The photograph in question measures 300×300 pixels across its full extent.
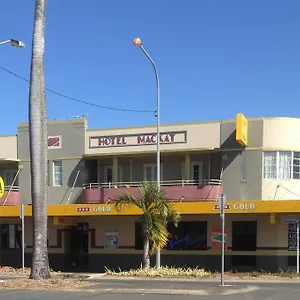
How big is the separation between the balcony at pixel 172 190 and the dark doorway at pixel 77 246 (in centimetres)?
231

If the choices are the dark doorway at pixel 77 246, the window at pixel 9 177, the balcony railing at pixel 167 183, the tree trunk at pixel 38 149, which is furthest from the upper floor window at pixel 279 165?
the window at pixel 9 177

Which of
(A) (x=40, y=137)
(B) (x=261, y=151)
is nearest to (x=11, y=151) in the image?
(A) (x=40, y=137)

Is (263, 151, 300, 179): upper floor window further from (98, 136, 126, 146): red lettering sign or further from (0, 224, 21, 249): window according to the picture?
(0, 224, 21, 249): window

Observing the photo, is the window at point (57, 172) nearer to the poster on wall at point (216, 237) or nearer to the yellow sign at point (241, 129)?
the poster on wall at point (216, 237)

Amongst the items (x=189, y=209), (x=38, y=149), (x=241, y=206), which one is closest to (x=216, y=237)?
(x=189, y=209)

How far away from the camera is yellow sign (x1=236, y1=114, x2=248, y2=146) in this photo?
2381cm

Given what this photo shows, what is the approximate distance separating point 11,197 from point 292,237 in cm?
1516

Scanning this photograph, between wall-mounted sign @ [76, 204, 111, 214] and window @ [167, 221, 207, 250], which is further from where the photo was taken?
window @ [167, 221, 207, 250]

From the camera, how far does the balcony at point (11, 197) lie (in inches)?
1129

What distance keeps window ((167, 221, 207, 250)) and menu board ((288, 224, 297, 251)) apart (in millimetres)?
4068

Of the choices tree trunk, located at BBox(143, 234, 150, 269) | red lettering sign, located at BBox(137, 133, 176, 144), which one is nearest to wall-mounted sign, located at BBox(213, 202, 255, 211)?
tree trunk, located at BBox(143, 234, 150, 269)

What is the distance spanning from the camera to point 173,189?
2628cm

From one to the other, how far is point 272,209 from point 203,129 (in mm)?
5793

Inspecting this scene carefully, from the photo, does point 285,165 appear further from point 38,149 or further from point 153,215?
point 38,149
